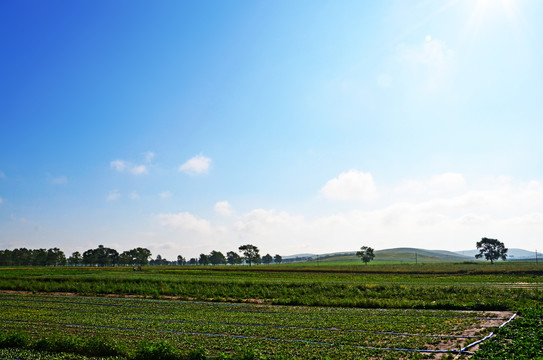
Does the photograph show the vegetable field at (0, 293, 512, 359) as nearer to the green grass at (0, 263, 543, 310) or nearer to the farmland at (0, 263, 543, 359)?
the farmland at (0, 263, 543, 359)

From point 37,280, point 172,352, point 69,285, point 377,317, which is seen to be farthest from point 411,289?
point 37,280

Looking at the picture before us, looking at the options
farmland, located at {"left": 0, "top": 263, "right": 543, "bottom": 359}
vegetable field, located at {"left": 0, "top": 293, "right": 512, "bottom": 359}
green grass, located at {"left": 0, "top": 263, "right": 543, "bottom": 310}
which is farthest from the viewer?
green grass, located at {"left": 0, "top": 263, "right": 543, "bottom": 310}

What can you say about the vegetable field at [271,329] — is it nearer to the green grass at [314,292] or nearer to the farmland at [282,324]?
the farmland at [282,324]

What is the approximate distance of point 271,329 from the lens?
2423 centimetres

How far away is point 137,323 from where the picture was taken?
26.9m

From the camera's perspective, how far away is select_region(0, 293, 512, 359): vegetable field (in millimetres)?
19062

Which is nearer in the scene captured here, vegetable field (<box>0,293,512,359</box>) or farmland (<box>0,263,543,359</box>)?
farmland (<box>0,263,543,359</box>)

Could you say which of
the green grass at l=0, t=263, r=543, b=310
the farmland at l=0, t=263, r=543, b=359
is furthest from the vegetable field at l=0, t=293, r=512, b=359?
the green grass at l=0, t=263, r=543, b=310

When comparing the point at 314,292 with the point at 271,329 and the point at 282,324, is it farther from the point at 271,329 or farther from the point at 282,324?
the point at 271,329

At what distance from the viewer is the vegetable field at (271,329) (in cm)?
1906

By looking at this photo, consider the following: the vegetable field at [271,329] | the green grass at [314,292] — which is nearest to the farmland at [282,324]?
the vegetable field at [271,329]

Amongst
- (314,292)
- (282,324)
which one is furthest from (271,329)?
(314,292)

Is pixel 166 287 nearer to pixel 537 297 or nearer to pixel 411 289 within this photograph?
pixel 411 289

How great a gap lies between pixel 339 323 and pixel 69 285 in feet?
169
